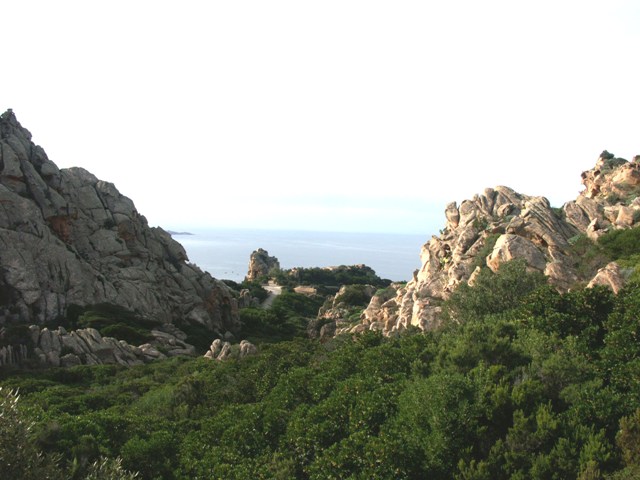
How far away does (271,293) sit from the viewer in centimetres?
8219

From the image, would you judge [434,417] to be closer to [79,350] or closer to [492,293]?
[492,293]

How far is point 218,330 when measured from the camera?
51.9 meters

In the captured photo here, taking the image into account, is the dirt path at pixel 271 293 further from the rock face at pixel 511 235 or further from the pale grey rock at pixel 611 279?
the pale grey rock at pixel 611 279

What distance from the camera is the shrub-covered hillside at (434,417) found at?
39.6 ft

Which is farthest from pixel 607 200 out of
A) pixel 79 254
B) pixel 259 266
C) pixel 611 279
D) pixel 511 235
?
pixel 259 266

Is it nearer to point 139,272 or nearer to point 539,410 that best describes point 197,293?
point 139,272

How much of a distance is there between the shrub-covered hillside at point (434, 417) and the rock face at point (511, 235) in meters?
9.44

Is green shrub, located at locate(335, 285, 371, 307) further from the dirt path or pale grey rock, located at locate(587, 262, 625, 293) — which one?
pale grey rock, located at locate(587, 262, 625, 293)

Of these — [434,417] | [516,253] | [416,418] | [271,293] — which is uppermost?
[516,253]

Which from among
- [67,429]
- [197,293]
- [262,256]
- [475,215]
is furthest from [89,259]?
[262,256]

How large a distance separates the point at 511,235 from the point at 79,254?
33.9 metres

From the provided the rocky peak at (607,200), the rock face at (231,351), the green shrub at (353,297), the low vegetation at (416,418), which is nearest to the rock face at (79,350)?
the rock face at (231,351)

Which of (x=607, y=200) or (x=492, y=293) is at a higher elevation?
(x=607, y=200)

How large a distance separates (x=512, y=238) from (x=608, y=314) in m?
15.5
